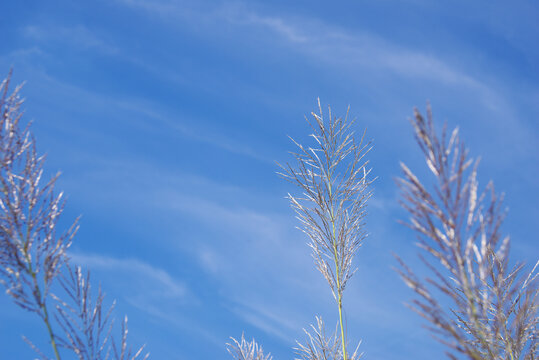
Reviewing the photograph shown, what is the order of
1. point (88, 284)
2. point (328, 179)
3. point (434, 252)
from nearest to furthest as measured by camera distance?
point (434, 252)
point (88, 284)
point (328, 179)

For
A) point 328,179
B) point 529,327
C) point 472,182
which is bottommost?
point 472,182

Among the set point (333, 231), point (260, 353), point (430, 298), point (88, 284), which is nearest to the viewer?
point (430, 298)

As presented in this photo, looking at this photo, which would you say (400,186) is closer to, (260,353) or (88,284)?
(88,284)

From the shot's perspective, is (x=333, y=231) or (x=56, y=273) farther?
(x=333, y=231)

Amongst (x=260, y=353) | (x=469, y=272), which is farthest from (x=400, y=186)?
(x=260, y=353)

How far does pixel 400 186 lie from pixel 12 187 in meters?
2.51

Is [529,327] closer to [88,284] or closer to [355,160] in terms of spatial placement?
[355,160]

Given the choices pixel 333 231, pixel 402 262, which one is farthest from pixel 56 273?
pixel 333 231

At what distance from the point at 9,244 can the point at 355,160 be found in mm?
4282

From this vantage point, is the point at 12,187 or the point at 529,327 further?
the point at 529,327

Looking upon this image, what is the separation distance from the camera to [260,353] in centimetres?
711

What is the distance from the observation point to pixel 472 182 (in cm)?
229

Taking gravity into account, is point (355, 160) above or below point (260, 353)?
above

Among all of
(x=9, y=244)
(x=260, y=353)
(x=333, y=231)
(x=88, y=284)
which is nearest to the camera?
(x=9, y=244)
